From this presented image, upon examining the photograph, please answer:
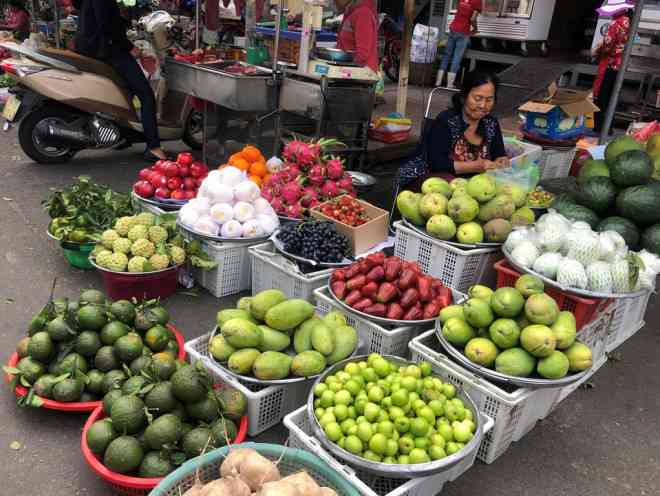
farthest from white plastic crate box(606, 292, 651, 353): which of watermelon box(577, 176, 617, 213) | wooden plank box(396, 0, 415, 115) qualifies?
wooden plank box(396, 0, 415, 115)

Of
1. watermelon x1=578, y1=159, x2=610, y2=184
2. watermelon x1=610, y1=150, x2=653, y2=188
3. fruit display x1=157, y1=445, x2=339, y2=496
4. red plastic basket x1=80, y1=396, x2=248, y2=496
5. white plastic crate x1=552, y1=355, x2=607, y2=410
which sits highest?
watermelon x1=610, y1=150, x2=653, y2=188

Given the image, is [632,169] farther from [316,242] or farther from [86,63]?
[86,63]

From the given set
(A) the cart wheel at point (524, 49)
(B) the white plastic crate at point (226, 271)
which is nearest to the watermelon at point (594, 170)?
(B) the white plastic crate at point (226, 271)

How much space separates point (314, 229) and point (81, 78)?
11.4 ft

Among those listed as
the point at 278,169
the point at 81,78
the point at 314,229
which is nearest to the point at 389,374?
the point at 314,229

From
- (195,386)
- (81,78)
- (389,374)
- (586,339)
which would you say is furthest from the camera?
(81,78)

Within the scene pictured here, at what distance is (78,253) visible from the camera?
3783 mm

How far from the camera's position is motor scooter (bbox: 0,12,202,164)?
5398 mm

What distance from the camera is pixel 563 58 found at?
1098cm

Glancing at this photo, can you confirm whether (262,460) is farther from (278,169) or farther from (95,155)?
(95,155)

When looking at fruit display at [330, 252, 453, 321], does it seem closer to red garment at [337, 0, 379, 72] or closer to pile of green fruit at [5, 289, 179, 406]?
pile of green fruit at [5, 289, 179, 406]

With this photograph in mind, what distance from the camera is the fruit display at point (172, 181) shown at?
4.21 meters

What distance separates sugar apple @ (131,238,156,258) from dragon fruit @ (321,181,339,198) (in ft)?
4.38

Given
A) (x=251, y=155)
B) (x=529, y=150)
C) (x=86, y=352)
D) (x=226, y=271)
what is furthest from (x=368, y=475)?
(x=529, y=150)
